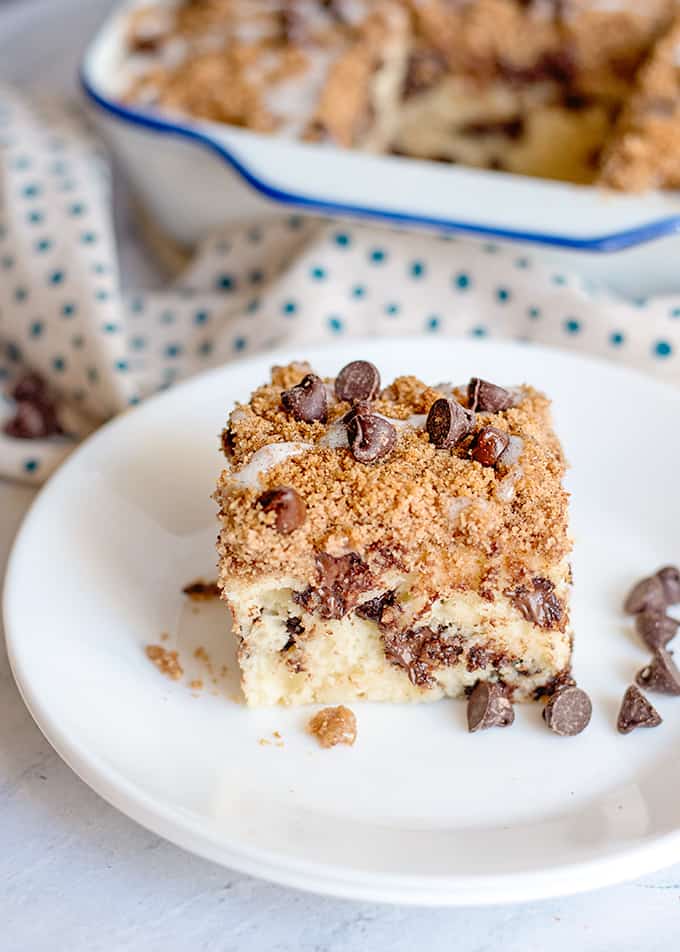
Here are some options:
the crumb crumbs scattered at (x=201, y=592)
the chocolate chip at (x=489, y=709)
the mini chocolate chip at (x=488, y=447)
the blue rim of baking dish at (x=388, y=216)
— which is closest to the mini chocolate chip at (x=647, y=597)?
the chocolate chip at (x=489, y=709)

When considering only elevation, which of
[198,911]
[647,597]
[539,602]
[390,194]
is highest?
[390,194]

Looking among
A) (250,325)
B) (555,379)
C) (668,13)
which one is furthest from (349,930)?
(668,13)

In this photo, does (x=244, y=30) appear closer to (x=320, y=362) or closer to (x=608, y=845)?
(x=320, y=362)

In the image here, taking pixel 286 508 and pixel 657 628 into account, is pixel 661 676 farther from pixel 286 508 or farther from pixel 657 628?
pixel 286 508

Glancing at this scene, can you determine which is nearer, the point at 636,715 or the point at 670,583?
the point at 636,715

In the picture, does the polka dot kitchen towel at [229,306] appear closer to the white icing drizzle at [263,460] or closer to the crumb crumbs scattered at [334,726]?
the white icing drizzle at [263,460]

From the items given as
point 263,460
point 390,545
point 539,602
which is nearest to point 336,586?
point 390,545
